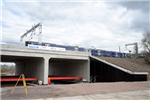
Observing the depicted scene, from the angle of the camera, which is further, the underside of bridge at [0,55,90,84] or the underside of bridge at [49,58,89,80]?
the underside of bridge at [49,58,89,80]

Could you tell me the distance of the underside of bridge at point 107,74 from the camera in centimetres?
2109

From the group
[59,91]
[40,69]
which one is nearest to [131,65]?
[40,69]

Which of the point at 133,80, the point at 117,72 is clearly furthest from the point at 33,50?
the point at 133,80

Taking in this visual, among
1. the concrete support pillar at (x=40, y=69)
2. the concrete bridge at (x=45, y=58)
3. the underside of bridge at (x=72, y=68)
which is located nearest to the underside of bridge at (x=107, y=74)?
the concrete bridge at (x=45, y=58)

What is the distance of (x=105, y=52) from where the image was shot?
38.6 metres

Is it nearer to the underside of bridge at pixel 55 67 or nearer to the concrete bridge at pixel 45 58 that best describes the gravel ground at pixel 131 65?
the concrete bridge at pixel 45 58

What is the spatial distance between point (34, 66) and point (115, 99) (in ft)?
70.5

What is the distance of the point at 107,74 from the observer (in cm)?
2444

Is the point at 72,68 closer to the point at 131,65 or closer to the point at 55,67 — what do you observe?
the point at 55,67

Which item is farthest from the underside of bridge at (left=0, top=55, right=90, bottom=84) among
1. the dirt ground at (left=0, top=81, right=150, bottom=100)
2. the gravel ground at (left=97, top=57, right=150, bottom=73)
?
the dirt ground at (left=0, top=81, right=150, bottom=100)

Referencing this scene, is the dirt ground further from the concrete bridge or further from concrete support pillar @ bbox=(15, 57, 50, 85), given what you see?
concrete support pillar @ bbox=(15, 57, 50, 85)

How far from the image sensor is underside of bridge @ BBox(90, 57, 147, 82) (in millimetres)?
21094

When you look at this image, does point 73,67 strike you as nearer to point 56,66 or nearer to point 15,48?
point 56,66

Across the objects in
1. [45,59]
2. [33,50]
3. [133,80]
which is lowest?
[133,80]
